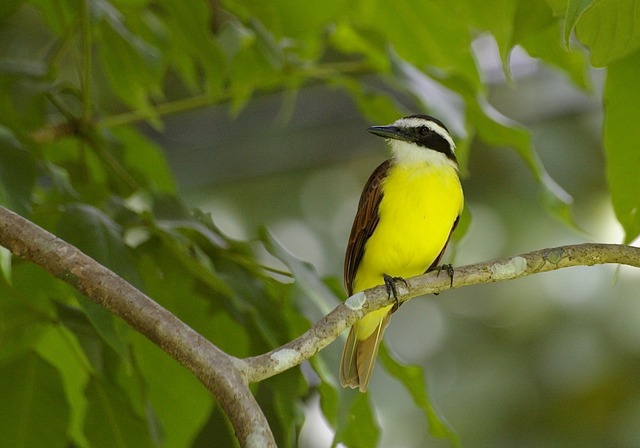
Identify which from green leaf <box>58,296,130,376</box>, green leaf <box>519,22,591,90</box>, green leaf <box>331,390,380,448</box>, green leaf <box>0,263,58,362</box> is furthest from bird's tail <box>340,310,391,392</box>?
green leaf <box>519,22,591,90</box>

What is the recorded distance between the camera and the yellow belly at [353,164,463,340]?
272cm

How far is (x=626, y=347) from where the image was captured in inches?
202

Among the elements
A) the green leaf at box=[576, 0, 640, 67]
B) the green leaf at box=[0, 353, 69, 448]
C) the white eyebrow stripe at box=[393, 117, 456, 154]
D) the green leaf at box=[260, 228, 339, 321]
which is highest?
the white eyebrow stripe at box=[393, 117, 456, 154]

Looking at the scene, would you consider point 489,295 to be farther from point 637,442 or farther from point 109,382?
point 109,382

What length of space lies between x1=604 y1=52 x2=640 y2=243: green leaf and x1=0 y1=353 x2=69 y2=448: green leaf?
1187 mm

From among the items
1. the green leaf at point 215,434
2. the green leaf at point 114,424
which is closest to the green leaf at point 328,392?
the green leaf at point 114,424

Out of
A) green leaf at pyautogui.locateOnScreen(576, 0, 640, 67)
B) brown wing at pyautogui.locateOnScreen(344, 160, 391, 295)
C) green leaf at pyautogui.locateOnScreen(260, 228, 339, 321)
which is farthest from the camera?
brown wing at pyautogui.locateOnScreen(344, 160, 391, 295)

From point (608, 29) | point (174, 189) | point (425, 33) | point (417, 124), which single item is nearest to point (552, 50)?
point (425, 33)

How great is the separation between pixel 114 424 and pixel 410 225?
1071 millimetres

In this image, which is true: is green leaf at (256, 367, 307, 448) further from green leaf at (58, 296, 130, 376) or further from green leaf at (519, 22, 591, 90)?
green leaf at (519, 22, 591, 90)

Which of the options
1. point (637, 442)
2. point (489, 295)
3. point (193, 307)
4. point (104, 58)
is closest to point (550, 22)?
point (193, 307)

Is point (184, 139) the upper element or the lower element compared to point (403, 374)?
upper

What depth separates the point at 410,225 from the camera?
8.98ft

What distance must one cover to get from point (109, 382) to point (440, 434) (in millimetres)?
752
